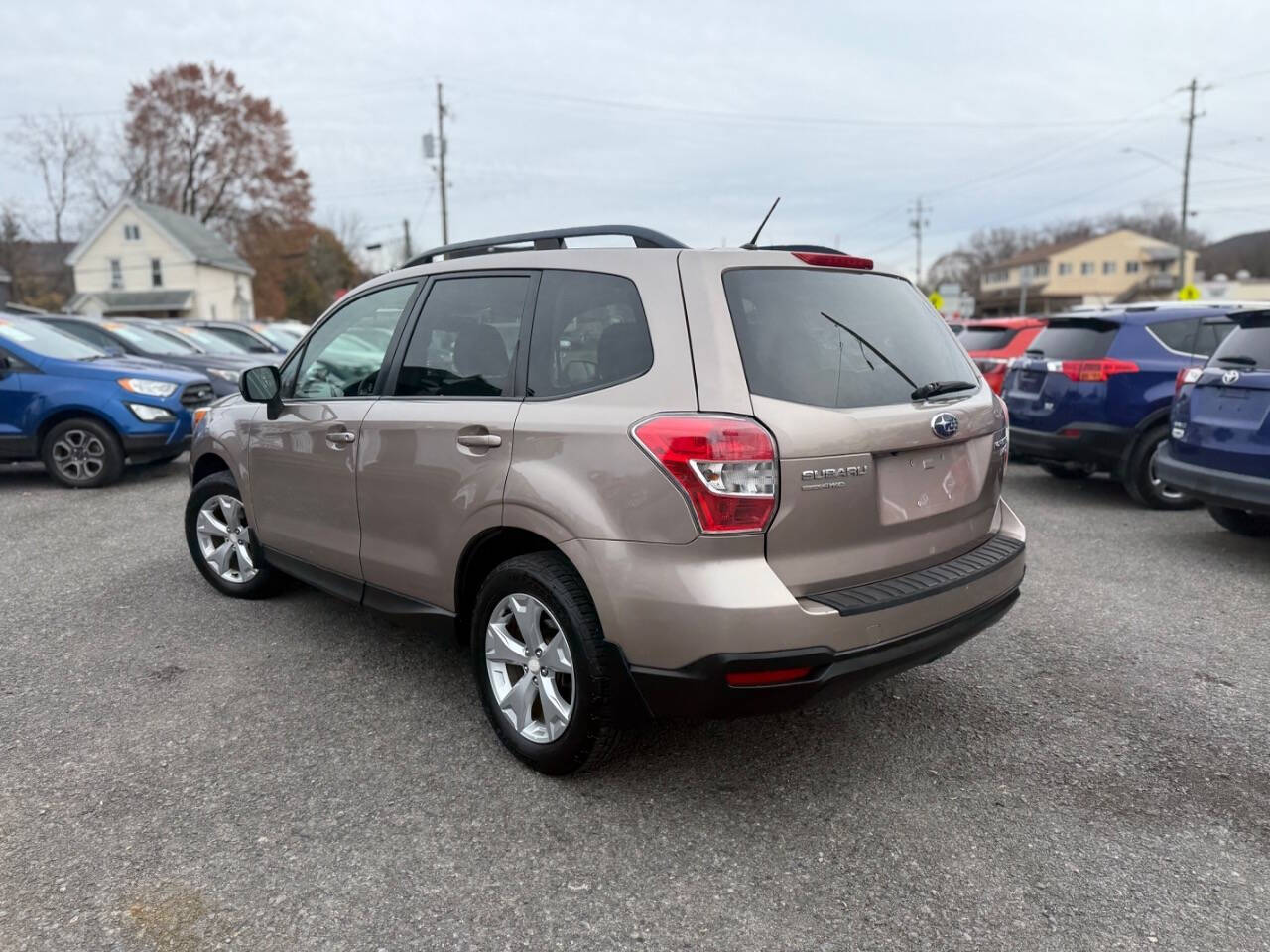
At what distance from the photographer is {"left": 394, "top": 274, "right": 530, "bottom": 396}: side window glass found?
10.8 ft

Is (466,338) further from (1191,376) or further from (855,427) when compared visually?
(1191,376)

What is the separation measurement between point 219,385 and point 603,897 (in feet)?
34.0

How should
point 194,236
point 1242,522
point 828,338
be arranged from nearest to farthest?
point 828,338 → point 1242,522 → point 194,236

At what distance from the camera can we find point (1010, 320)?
10.9m

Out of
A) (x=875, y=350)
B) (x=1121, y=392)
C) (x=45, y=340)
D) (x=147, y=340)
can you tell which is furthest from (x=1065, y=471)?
(x=147, y=340)

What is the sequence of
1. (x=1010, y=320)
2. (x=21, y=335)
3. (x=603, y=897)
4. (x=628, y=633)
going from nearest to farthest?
(x=603, y=897) < (x=628, y=633) < (x=21, y=335) < (x=1010, y=320)

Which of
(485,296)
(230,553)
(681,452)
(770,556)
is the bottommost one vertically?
(230,553)

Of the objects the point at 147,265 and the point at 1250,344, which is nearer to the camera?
the point at 1250,344

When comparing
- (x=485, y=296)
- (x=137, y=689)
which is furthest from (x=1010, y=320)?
(x=137, y=689)

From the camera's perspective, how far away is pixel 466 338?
11.4ft

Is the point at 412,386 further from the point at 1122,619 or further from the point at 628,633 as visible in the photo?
the point at 1122,619

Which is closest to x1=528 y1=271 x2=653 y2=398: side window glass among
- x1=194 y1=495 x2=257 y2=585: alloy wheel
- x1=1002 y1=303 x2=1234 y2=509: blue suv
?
x1=194 y1=495 x2=257 y2=585: alloy wheel

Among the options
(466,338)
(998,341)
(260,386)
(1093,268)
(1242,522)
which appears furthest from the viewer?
(1093,268)

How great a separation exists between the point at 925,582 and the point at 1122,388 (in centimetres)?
550
